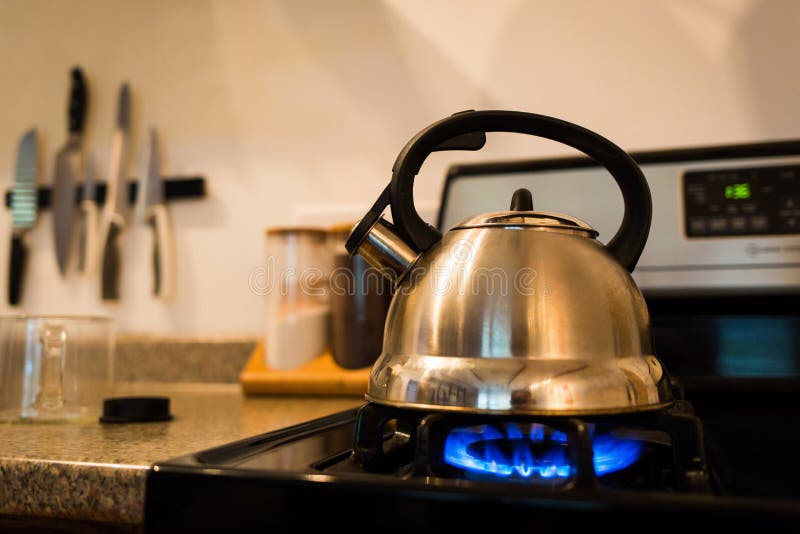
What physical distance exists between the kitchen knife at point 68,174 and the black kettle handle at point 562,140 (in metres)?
0.92

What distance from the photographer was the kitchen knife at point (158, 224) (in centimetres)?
114

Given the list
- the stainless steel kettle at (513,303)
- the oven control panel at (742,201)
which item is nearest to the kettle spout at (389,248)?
the stainless steel kettle at (513,303)

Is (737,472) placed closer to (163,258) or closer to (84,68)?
(163,258)

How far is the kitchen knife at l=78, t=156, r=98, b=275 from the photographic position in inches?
46.6

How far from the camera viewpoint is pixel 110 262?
1.16 metres

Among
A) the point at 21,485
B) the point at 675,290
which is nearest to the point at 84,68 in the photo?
the point at 21,485

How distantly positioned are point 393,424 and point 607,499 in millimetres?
303

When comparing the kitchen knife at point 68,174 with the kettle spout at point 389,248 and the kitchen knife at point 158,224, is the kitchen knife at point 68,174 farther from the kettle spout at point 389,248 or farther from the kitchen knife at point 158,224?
the kettle spout at point 389,248

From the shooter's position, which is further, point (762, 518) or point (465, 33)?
point (465, 33)

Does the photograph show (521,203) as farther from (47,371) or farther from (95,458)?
(47,371)

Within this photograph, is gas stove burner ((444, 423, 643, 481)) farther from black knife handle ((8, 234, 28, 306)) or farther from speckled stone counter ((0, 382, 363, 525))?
black knife handle ((8, 234, 28, 306))

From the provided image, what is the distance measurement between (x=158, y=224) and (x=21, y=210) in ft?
0.97

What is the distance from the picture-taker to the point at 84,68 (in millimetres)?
1244

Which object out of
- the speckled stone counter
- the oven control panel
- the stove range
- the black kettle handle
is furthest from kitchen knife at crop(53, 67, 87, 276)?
the oven control panel
